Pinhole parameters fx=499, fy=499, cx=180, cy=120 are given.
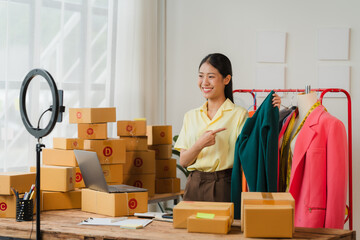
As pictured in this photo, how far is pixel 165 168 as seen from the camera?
392 centimetres

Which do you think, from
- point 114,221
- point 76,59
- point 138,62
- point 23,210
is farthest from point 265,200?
point 138,62

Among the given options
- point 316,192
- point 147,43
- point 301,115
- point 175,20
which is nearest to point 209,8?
point 175,20

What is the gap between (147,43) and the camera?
4.56 metres

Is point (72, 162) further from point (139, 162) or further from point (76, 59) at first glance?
point (76, 59)

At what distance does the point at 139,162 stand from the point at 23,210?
4.19ft

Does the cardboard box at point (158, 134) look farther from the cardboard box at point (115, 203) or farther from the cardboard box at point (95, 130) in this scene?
the cardboard box at point (115, 203)

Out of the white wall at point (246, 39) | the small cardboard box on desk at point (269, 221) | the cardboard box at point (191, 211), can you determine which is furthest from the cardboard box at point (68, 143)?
the white wall at point (246, 39)

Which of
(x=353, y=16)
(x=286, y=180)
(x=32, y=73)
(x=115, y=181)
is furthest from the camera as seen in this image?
(x=353, y=16)

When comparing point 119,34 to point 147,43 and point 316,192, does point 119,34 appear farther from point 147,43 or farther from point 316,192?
point 316,192

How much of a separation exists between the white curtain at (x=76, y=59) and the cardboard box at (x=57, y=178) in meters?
0.59

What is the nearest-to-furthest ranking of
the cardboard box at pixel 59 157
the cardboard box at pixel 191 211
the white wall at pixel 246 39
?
the cardboard box at pixel 191 211, the cardboard box at pixel 59 157, the white wall at pixel 246 39

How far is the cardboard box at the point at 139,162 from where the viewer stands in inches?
143

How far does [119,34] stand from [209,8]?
3.08ft

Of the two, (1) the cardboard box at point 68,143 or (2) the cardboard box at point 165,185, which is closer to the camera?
(1) the cardboard box at point 68,143
